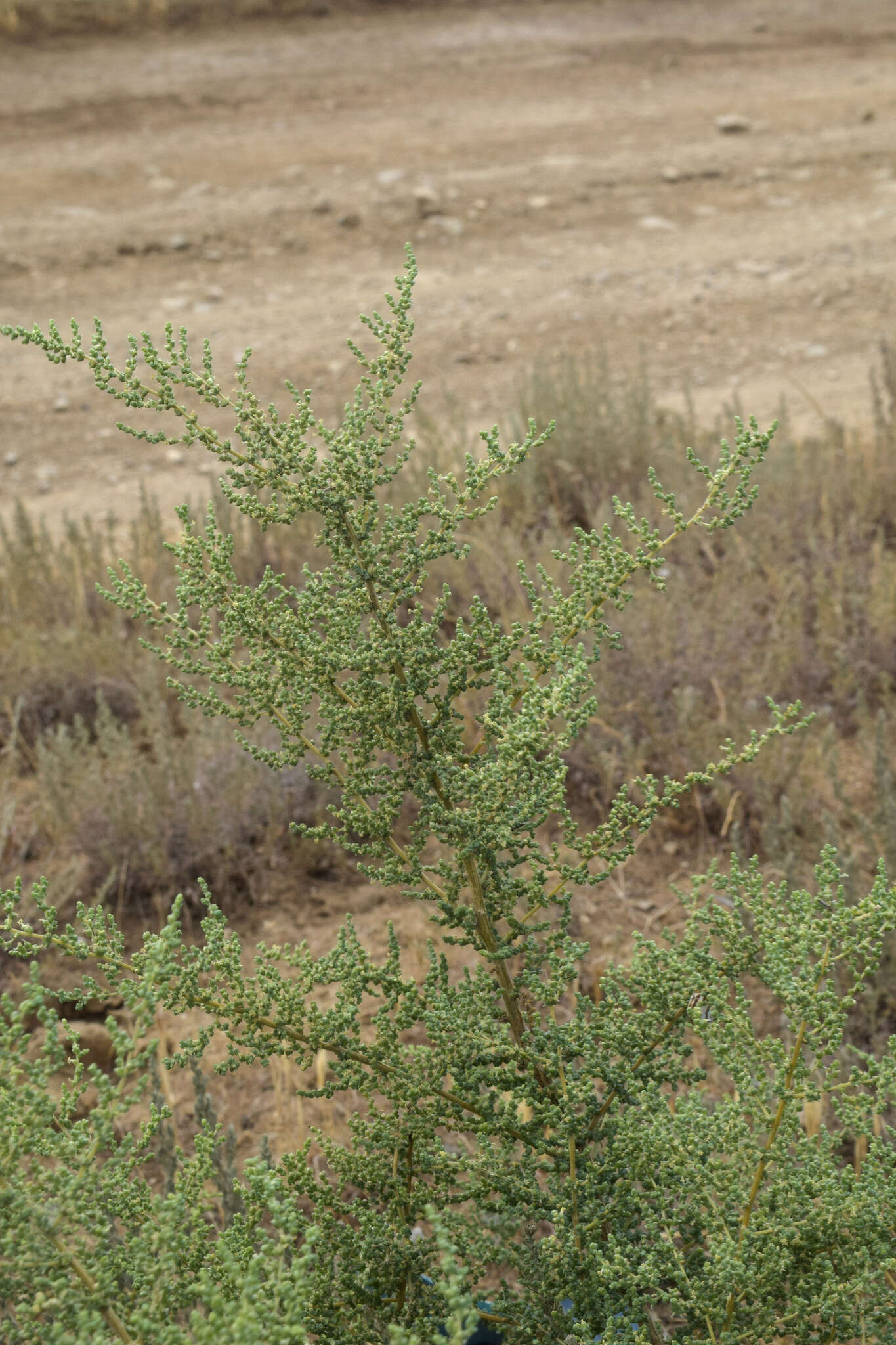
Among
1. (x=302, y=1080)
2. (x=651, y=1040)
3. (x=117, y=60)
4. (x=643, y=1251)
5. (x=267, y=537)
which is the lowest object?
(x=302, y=1080)

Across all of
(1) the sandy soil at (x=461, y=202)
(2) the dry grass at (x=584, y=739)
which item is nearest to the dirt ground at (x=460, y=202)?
(1) the sandy soil at (x=461, y=202)

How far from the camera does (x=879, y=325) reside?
750cm

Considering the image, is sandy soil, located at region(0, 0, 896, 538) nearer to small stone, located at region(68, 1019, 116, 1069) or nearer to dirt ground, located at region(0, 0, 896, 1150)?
dirt ground, located at region(0, 0, 896, 1150)

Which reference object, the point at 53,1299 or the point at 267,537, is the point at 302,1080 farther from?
the point at 267,537

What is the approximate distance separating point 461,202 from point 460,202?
12mm

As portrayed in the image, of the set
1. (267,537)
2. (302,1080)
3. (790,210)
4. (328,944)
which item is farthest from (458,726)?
(790,210)

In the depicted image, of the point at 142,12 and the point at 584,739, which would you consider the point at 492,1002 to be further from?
the point at 142,12

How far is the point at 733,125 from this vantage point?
1068 centimetres

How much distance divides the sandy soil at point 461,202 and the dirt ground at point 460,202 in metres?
0.03

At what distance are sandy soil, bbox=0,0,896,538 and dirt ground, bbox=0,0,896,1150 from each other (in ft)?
0.10

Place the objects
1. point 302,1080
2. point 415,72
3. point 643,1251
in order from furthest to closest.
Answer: point 415,72, point 302,1080, point 643,1251

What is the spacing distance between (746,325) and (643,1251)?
275 inches

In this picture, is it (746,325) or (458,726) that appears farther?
(746,325)

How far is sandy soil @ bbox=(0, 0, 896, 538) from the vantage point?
7.55m
